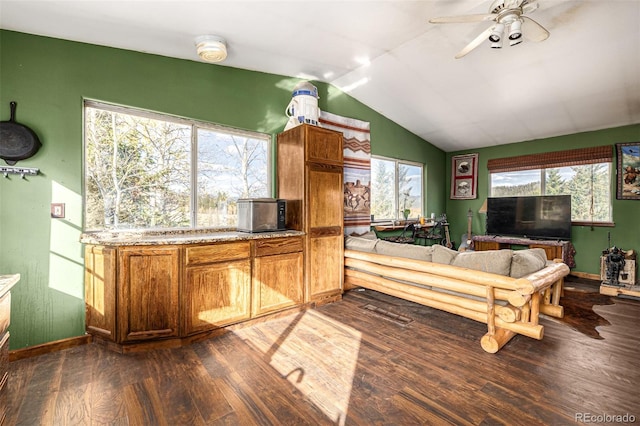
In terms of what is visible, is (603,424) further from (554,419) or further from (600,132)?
(600,132)

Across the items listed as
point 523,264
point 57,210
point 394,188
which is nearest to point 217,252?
point 57,210

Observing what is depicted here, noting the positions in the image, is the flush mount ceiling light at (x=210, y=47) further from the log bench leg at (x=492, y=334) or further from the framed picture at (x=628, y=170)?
the framed picture at (x=628, y=170)

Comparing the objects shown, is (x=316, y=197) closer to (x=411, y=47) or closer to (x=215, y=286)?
(x=215, y=286)

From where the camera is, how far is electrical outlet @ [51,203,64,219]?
8.13 feet

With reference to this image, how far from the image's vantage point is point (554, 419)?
1654mm

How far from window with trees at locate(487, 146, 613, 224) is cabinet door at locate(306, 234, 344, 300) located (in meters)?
4.23

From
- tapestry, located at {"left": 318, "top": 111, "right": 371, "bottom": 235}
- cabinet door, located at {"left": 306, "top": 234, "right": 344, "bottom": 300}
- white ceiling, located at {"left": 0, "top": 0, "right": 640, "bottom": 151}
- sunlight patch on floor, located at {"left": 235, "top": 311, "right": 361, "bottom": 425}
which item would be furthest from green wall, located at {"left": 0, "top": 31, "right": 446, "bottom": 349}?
tapestry, located at {"left": 318, "top": 111, "right": 371, "bottom": 235}

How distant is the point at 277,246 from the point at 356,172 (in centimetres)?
220

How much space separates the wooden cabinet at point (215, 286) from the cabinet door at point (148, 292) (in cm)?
10

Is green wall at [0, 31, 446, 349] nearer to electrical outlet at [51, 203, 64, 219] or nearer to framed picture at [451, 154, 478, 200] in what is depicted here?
electrical outlet at [51, 203, 64, 219]

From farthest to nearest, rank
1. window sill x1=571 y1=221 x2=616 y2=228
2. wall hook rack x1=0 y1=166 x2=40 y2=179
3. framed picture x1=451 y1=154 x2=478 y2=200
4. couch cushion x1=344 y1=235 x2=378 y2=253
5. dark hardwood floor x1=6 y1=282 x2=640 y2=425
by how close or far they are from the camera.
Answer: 1. framed picture x1=451 y1=154 x2=478 y2=200
2. window sill x1=571 y1=221 x2=616 y2=228
3. couch cushion x1=344 y1=235 x2=378 y2=253
4. wall hook rack x1=0 y1=166 x2=40 y2=179
5. dark hardwood floor x1=6 y1=282 x2=640 y2=425

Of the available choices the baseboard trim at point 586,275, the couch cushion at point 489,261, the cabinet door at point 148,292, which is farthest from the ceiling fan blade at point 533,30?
the baseboard trim at point 586,275

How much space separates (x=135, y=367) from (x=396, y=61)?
418cm

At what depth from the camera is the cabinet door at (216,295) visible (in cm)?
260
